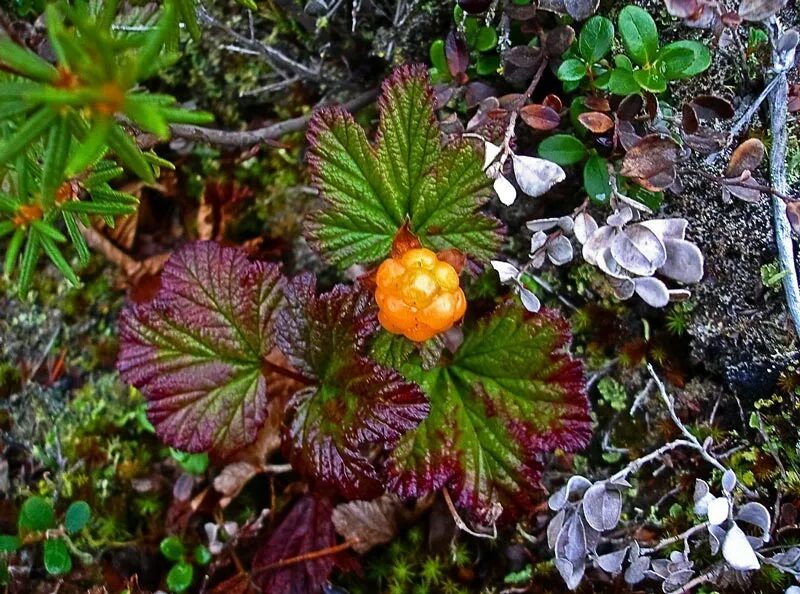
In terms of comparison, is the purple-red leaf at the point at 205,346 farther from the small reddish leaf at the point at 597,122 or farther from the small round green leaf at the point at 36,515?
the small reddish leaf at the point at 597,122

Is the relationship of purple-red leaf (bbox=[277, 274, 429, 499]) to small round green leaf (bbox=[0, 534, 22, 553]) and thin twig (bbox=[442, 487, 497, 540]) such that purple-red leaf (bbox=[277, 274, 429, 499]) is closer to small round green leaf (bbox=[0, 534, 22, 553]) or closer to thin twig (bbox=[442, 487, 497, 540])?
thin twig (bbox=[442, 487, 497, 540])

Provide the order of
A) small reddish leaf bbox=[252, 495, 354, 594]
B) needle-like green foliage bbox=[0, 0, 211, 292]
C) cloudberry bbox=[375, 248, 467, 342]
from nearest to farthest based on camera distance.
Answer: needle-like green foliage bbox=[0, 0, 211, 292] < cloudberry bbox=[375, 248, 467, 342] < small reddish leaf bbox=[252, 495, 354, 594]

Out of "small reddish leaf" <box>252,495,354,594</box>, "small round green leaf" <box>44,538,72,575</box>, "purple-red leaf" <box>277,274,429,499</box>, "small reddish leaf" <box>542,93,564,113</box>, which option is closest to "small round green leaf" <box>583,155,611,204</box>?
"small reddish leaf" <box>542,93,564,113</box>

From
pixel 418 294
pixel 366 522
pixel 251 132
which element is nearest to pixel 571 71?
pixel 418 294

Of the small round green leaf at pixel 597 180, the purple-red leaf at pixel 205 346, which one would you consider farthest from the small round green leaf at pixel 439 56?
the purple-red leaf at pixel 205 346

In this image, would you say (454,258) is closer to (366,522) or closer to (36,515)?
(366,522)

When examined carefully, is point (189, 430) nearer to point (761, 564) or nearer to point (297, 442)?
point (297, 442)

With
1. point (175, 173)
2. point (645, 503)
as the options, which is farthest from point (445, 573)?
point (175, 173)

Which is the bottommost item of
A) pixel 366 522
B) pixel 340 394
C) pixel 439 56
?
pixel 366 522
